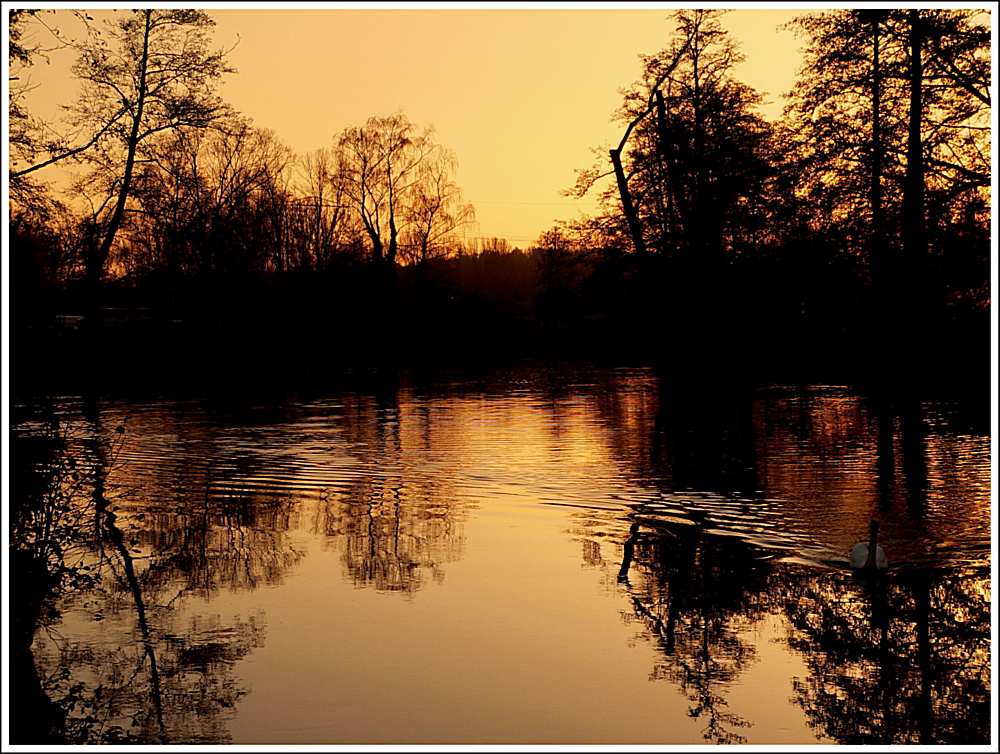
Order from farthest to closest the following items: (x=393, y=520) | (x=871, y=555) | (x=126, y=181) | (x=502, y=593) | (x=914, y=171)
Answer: (x=914, y=171) < (x=126, y=181) < (x=393, y=520) < (x=502, y=593) < (x=871, y=555)

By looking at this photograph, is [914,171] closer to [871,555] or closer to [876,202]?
[876,202]

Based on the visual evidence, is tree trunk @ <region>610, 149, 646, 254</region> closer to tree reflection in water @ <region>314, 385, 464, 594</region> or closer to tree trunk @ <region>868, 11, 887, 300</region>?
tree trunk @ <region>868, 11, 887, 300</region>

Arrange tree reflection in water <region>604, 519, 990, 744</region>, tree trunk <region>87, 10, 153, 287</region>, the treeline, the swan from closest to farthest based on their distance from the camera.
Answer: tree reflection in water <region>604, 519, 990, 744</region>
the swan
tree trunk <region>87, 10, 153, 287</region>
the treeline

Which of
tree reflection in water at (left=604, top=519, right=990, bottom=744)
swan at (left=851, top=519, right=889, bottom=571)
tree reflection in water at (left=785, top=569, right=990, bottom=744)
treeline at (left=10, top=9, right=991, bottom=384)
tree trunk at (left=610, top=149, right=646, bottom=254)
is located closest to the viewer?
tree reflection in water at (left=785, top=569, right=990, bottom=744)

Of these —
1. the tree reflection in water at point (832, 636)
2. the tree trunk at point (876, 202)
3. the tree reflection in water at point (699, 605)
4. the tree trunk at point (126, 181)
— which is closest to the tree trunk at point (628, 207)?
the tree trunk at point (876, 202)

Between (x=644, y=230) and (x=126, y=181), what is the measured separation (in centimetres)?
2196

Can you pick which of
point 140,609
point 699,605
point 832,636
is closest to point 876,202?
point 699,605

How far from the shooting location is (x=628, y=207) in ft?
131

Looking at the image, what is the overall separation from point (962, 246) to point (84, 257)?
1692cm

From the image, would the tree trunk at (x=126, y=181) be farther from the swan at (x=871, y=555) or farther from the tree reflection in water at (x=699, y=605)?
the swan at (x=871, y=555)

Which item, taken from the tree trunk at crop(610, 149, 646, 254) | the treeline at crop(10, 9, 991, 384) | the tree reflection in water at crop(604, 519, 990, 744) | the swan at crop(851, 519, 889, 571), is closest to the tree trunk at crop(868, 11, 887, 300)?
the treeline at crop(10, 9, 991, 384)

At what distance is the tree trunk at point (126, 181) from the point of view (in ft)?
38.7

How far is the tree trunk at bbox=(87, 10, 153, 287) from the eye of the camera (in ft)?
38.7

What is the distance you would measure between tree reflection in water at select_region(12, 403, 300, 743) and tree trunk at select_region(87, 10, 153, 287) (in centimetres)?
169
